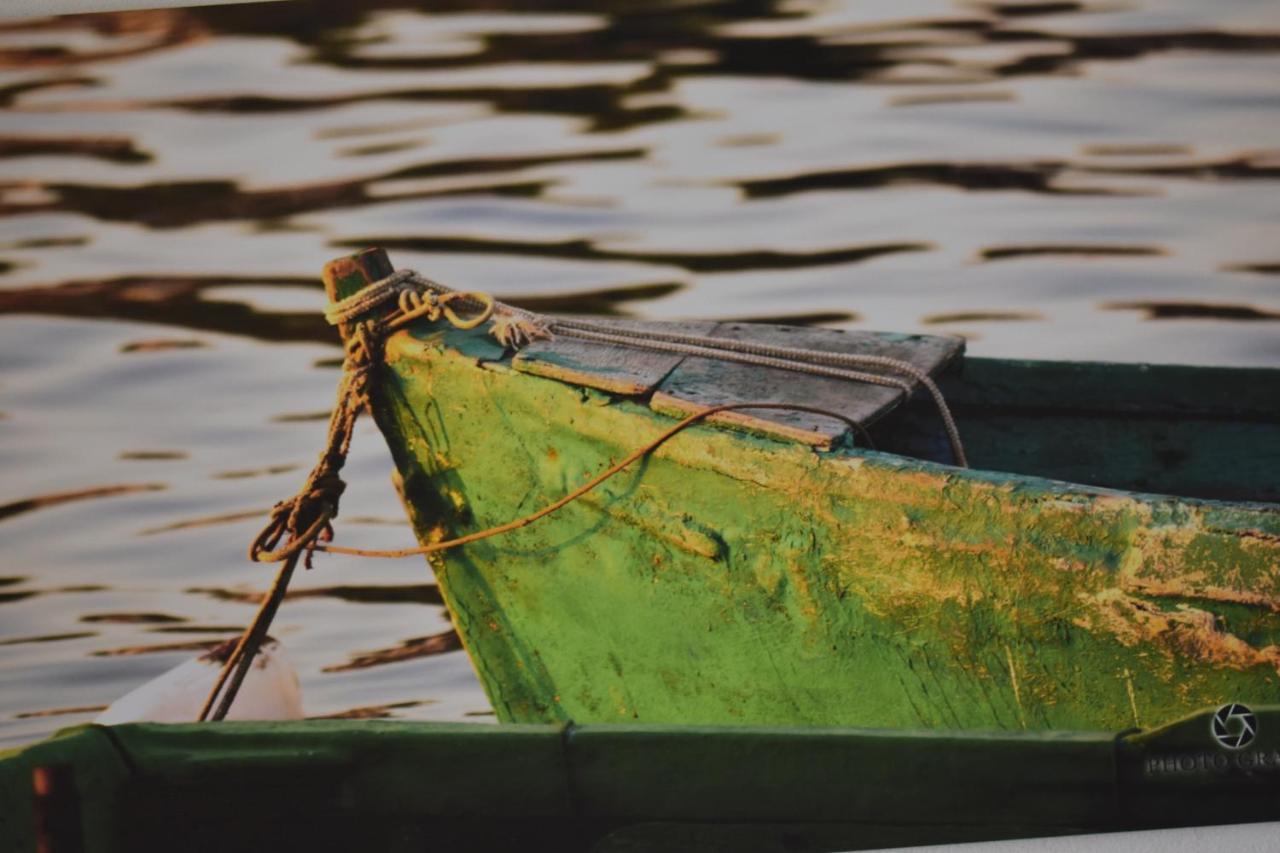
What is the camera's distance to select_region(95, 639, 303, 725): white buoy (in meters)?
2.70

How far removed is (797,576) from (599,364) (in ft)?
1.22

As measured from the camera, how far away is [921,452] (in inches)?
96.8

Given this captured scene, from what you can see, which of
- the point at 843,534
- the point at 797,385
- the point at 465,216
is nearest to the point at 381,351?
the point at 797,385

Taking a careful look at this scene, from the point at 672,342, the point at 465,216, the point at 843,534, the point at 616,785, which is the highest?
the point at 672,342

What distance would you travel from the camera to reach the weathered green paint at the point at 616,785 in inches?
68.5

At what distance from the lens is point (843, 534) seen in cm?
206

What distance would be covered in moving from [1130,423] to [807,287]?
2.28 metres

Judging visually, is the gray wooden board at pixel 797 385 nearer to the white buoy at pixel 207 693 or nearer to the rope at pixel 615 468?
the rope at pixel 615 468

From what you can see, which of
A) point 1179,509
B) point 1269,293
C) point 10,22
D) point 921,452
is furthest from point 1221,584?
point 10,22

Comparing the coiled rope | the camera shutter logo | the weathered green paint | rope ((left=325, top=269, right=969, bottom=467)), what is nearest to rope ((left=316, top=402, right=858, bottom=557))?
the coiled rope

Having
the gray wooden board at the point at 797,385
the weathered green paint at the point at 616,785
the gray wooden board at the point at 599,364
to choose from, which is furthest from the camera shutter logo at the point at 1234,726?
the gray wooden board at the point at 599,364

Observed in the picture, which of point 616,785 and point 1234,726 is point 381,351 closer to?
point 616,785

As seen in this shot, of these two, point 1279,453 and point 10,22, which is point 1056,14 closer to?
point 10,22

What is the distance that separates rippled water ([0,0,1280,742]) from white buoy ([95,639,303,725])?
0.25m
